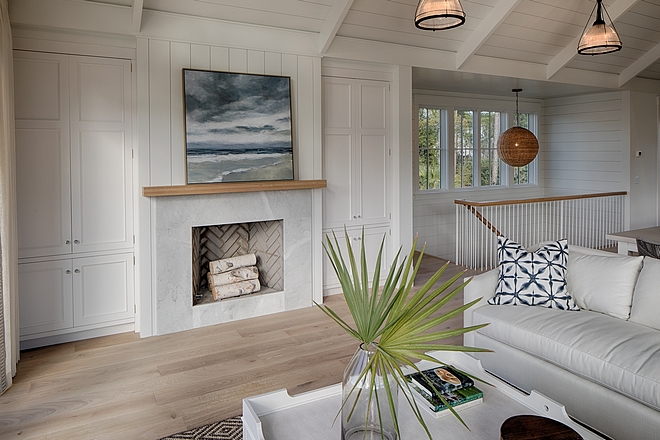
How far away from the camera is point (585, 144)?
7.79 m

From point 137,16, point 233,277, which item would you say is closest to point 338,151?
point 233,277

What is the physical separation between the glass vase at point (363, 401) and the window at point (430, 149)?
575 cm

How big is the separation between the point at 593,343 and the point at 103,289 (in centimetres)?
348

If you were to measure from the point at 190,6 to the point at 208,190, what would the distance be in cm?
149

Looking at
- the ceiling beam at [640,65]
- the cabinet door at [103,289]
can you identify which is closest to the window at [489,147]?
the ceiling beam at [640,65]

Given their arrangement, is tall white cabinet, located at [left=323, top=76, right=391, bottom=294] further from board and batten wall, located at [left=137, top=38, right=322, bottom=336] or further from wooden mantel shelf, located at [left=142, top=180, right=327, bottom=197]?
board and batten wall, located at [left=137, top=38, right=322, bottom=336]

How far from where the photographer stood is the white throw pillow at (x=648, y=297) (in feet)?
8.44

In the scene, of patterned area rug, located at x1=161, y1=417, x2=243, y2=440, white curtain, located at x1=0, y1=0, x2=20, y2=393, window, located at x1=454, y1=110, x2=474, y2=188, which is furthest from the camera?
window, located at x1=454, y1=110, x2=474, y2=188

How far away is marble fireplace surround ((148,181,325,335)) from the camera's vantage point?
391 centimetres

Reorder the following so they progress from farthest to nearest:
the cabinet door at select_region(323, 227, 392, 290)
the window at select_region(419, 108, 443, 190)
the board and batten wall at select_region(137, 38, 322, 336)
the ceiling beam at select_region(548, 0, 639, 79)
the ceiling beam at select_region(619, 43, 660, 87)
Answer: the window at select_region(419, 108, 443, 190), the ceiling beam at select_region(619, 43, 660, 87), the ceiling beam at select_region(548, 0, 639, 79), the cabinet door at select_region(323, 227, 392, 290), the board and batten wall at select_region(137, 38, 322, 336)

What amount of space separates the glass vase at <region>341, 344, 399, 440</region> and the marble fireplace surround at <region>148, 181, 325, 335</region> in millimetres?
2680

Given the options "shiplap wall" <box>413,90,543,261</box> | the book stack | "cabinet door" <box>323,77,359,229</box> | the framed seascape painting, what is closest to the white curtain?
the framed seascape painting

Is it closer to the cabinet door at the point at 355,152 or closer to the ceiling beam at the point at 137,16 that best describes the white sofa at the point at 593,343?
the cabinet door at the point at 355,152

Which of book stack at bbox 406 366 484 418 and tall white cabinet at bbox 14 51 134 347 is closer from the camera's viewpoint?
book stack at bbox 406 366 484 418
